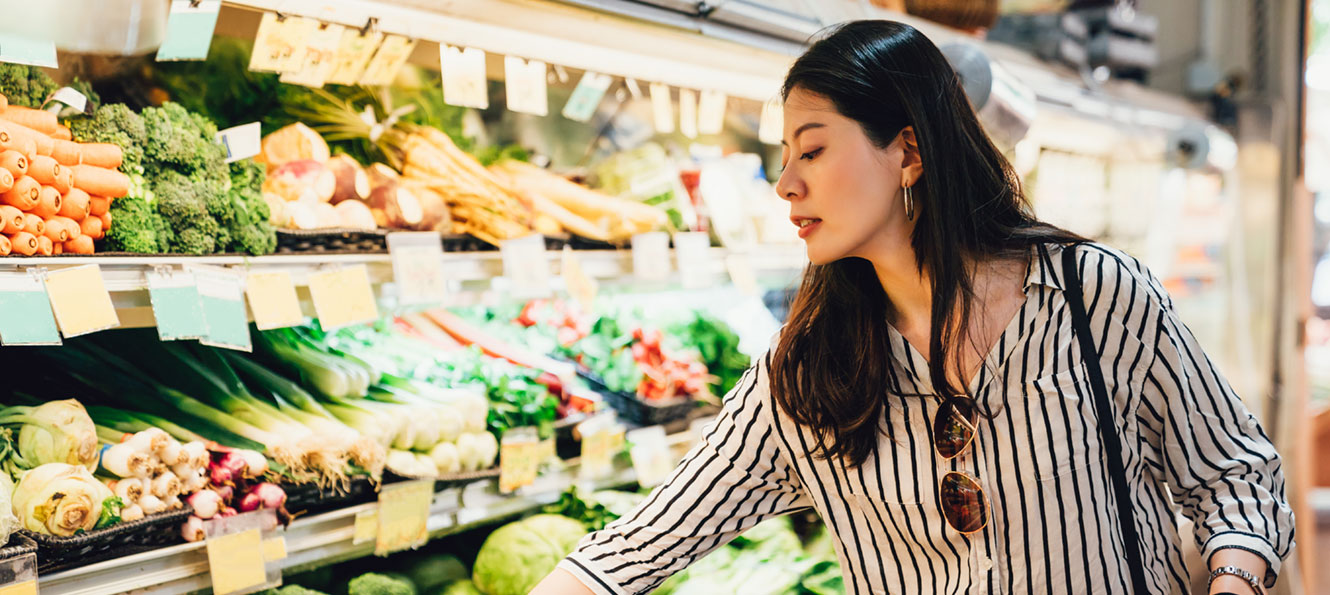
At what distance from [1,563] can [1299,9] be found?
222 inches

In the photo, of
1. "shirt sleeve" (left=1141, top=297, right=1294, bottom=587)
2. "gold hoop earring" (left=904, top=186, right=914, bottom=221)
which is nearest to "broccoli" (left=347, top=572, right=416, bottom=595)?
"gold hoop earring" (left=904, top=186, right=914, bottom=221)

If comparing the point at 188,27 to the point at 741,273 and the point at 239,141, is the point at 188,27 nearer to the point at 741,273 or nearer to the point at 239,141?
the point at 239,141

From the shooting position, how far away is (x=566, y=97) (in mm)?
2912

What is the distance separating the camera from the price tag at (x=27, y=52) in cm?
147

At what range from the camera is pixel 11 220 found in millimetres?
1467

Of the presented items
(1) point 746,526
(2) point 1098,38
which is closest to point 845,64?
(1) point 746,526

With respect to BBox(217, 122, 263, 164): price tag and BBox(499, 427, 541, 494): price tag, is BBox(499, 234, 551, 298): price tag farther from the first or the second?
BBox(217, 122, 263, 164): price tag

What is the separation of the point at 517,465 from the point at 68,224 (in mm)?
1122

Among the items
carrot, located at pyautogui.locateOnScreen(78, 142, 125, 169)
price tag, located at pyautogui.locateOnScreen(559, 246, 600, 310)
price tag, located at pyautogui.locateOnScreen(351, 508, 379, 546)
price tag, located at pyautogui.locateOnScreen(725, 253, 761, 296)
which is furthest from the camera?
price tag, located at pyautogui.locateOnScreen(725, 253, 761, 296)

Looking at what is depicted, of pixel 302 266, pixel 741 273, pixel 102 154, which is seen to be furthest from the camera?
pixel 741 273

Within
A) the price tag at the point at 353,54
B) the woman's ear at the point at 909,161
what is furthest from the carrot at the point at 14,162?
the woman's ear at the point at 909,161

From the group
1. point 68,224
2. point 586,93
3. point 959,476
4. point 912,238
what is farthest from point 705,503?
point 586,93

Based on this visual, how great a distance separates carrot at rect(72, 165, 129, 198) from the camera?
159 cm

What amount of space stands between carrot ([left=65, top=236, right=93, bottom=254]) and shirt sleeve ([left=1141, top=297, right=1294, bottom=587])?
170cm
